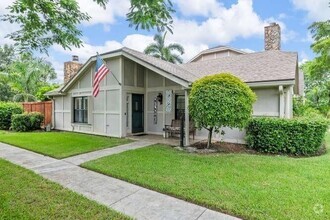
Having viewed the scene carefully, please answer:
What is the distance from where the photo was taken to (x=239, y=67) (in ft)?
38.8

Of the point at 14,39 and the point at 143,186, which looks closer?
the point at 143,186

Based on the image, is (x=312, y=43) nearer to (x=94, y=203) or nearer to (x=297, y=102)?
(x=297, y=102)

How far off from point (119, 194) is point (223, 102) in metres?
4.75

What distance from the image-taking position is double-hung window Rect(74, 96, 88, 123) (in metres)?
13.3

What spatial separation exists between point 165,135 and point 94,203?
24.2 ft

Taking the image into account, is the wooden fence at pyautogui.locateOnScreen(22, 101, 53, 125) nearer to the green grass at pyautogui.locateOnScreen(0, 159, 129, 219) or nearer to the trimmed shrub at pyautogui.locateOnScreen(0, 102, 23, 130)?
the trimmed shrub at pyautogui.locateOnScreen(0, 102, 23, 130)

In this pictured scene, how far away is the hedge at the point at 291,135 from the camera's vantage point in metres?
7.75

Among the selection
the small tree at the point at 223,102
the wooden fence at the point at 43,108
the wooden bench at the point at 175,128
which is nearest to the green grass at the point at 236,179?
the small tree at the point at 223,102

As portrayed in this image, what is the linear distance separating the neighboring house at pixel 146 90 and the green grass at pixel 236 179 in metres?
2.83

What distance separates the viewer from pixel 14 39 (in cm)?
612

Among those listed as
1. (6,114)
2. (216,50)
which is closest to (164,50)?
(216,50)

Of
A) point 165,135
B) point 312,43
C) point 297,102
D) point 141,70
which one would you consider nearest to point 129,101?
point 141,70

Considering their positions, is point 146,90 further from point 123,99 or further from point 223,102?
point 223,102

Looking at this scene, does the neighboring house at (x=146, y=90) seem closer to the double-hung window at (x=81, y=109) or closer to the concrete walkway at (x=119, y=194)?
the double-hung window at (x=81, y=109)
